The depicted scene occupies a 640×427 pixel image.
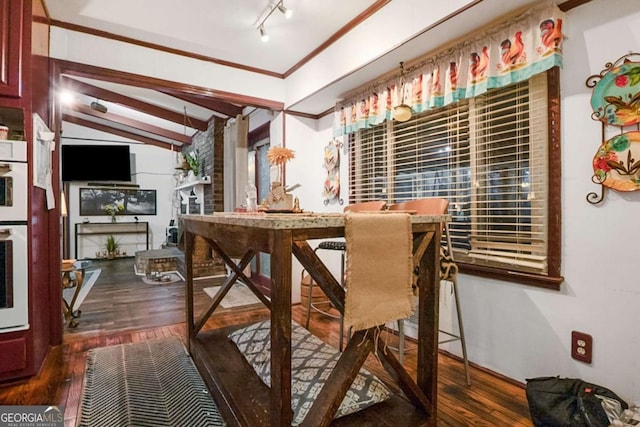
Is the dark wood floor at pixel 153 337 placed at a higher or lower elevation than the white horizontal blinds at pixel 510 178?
lower

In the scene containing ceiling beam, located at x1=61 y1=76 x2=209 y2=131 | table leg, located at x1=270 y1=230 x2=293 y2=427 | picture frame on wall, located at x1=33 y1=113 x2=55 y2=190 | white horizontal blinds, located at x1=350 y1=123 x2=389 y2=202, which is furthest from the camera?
ceiling beam, located at x1=61 y1=76 x2=209 y2=131

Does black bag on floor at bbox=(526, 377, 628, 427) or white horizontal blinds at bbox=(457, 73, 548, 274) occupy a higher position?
white horizontal blinds at bbox=(457, 73, 548, 274)

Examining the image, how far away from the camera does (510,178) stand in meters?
2.02

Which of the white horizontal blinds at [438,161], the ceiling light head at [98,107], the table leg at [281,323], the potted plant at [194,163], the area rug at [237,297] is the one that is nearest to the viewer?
the table leg at [281,323]

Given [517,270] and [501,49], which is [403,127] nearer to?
[501,49]

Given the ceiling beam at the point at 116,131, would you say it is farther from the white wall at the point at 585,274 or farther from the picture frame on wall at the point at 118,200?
the white wall at the point at 585,274

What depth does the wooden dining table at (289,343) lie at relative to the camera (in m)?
1.04

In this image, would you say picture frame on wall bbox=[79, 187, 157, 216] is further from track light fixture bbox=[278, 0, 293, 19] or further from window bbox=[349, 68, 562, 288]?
window bbox=[349, 68, 562, 288]

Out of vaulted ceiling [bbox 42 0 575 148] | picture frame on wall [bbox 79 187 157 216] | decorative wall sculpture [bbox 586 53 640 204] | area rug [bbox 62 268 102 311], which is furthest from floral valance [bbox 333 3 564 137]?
picture frame on wall [bbox 79 187 157 216]

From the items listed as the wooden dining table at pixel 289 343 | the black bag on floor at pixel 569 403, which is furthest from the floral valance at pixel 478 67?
the black bag on floor at pixel 569 403

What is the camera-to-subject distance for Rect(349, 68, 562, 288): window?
1.83m

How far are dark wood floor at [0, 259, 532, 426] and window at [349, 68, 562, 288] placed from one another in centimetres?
67

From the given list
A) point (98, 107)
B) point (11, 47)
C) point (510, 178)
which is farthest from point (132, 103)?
point (510, 178)

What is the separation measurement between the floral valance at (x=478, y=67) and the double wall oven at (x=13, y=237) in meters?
2.47
